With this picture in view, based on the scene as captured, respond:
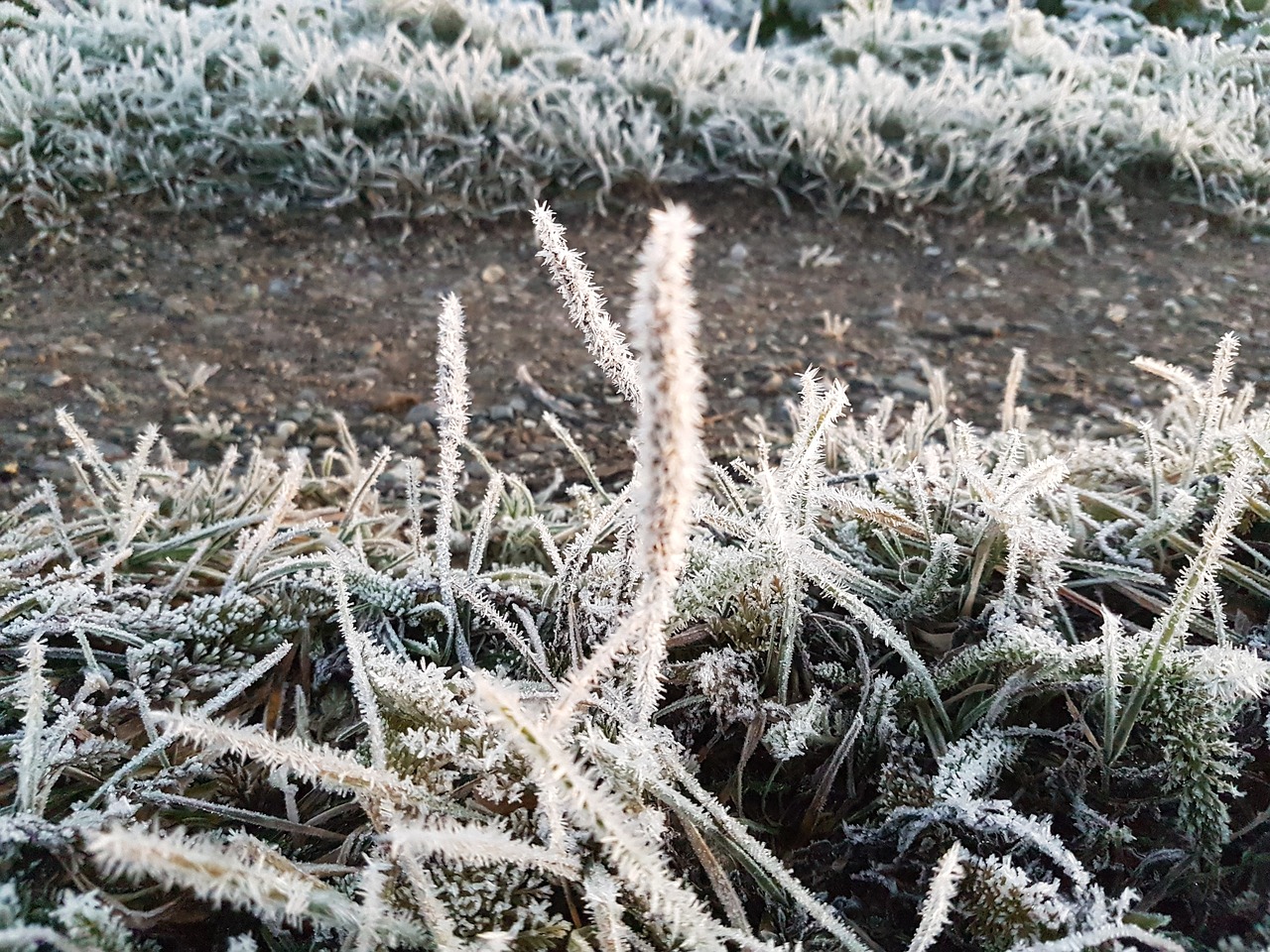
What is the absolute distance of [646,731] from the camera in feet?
2.92

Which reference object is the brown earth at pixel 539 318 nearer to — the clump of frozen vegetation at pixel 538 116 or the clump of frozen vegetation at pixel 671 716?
the clump of frozen vegetation at pixel 538 116

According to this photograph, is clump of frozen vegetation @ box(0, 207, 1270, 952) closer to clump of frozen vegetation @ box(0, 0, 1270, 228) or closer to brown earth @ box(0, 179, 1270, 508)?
brown earth @ box(0, 179, 1270, 508)

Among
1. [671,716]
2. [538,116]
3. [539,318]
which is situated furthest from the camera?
[538,116]

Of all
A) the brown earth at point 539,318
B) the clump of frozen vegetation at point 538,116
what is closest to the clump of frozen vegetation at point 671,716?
the brown earth at point 539,318

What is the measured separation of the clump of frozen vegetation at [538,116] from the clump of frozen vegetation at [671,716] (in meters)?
2.20

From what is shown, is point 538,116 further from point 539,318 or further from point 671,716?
point 671,716

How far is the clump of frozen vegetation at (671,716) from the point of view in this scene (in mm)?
723

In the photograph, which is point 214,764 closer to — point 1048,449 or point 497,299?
point 1048,449

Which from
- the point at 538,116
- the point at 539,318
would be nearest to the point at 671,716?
the point at 539,318

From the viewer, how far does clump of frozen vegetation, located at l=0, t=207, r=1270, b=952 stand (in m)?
0.72

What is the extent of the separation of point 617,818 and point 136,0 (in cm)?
448

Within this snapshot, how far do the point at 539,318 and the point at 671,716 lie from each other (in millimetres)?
1884

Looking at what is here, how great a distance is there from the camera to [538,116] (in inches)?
139

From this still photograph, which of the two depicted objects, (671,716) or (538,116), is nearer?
(671,716)
